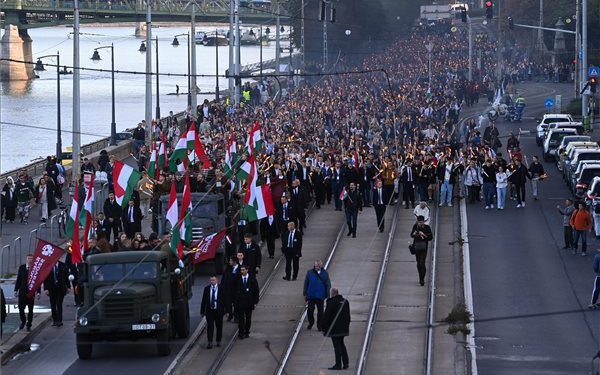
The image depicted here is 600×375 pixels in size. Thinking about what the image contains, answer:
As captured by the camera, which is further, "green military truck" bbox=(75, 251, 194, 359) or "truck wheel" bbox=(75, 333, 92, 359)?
"truck wheel" bbox=(75, 333, 92, 359)

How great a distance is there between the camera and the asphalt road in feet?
84.1

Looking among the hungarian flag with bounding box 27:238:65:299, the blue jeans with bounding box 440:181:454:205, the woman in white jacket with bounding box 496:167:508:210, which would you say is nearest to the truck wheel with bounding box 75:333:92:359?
the hungarian flag with bounding box 27:238:65:299

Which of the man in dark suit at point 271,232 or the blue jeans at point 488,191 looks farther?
the blue jeans at point 488,191

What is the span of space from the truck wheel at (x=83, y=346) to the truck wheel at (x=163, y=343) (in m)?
1.15

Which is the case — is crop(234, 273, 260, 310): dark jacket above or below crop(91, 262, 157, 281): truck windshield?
below

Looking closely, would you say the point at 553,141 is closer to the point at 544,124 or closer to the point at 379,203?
the point at 544,124

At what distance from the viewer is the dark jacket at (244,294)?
2706 centimetres

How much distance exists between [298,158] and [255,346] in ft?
60.0

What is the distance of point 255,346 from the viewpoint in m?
26.9

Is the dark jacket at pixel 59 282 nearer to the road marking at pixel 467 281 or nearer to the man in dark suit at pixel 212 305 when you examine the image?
the man in dark suit at pixel 212 305

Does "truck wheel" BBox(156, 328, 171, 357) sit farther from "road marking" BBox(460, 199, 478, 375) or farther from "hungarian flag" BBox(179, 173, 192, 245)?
"road marking" BBox(460, 199, 478, 375)

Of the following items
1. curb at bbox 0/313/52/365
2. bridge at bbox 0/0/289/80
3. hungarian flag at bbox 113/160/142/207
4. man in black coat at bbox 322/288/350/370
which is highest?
bridge at bbox 0/0/289/80

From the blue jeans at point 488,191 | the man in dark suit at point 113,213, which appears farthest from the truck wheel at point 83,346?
the blue jeans at point 488,191

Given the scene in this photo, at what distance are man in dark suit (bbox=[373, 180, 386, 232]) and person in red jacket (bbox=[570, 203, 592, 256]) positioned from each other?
5.11 meters
